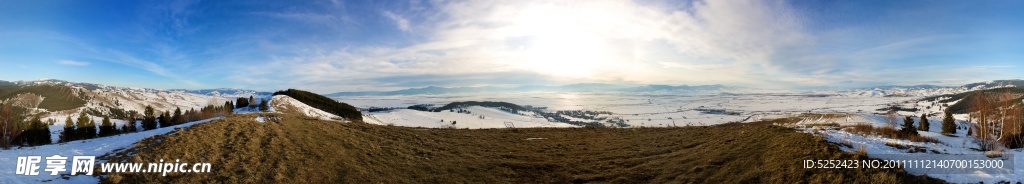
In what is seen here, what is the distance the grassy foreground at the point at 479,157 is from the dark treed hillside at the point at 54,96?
18106cm

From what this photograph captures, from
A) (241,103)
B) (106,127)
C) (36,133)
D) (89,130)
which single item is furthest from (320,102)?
(36,133)

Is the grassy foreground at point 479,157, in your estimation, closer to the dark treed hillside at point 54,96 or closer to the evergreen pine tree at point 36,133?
the evergreen pine tree at point 36,133

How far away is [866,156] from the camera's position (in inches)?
346

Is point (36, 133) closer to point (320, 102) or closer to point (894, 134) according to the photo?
point (320, 102)

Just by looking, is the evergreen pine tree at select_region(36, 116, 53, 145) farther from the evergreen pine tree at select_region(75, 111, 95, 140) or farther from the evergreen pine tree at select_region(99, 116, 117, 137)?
the evergreen pine tree at select_region(99, 116, 117, 137)

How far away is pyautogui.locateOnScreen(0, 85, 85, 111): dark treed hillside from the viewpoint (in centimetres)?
13725

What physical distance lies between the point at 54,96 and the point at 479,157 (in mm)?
215952

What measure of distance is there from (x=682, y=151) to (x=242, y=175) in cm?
1264

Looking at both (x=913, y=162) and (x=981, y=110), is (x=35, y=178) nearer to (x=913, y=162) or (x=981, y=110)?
(x=913, y=162)

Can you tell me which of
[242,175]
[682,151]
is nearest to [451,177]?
[242,175]

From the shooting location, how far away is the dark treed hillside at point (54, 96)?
137m

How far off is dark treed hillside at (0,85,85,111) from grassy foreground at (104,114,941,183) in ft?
594

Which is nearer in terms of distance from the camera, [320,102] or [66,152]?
[66,152]

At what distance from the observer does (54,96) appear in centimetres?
15150
